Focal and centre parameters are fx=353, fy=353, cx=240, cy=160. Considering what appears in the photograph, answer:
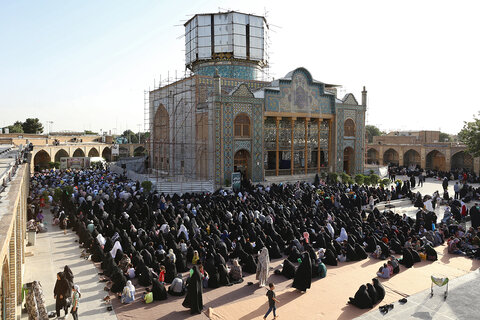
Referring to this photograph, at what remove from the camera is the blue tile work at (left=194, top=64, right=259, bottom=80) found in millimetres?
28984

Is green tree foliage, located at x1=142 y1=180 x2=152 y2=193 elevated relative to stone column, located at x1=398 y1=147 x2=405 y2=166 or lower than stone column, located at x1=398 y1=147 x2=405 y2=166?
lower

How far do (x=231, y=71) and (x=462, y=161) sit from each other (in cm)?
2717

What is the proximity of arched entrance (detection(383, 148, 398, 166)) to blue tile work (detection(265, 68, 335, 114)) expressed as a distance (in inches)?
767

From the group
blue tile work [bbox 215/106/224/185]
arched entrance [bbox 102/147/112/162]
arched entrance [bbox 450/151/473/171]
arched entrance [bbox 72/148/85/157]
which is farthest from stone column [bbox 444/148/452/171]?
arched entrance [bbox 102/147/112/162]

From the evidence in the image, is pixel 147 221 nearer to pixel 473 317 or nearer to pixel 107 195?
pixel 107 195

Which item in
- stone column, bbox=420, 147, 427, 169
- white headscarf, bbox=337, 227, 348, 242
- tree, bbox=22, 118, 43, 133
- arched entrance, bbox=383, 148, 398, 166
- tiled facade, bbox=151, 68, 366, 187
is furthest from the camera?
tree, bbox=22, 118, 43, 133

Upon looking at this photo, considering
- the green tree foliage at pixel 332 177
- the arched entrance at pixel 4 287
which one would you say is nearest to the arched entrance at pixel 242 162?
the green tree foliage at pixel 332 177

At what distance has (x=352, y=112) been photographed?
1178 inches

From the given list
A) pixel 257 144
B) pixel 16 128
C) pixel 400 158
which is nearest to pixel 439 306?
pixel 257 144

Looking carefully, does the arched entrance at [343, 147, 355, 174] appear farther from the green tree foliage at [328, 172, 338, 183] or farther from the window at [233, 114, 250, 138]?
the window at [233, 114, 250, 138]

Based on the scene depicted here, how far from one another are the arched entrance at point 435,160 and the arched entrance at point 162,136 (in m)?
29.4

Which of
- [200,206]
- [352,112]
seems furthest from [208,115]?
[352,112]

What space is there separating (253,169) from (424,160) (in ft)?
81.2

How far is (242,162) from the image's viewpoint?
25.4 metres
